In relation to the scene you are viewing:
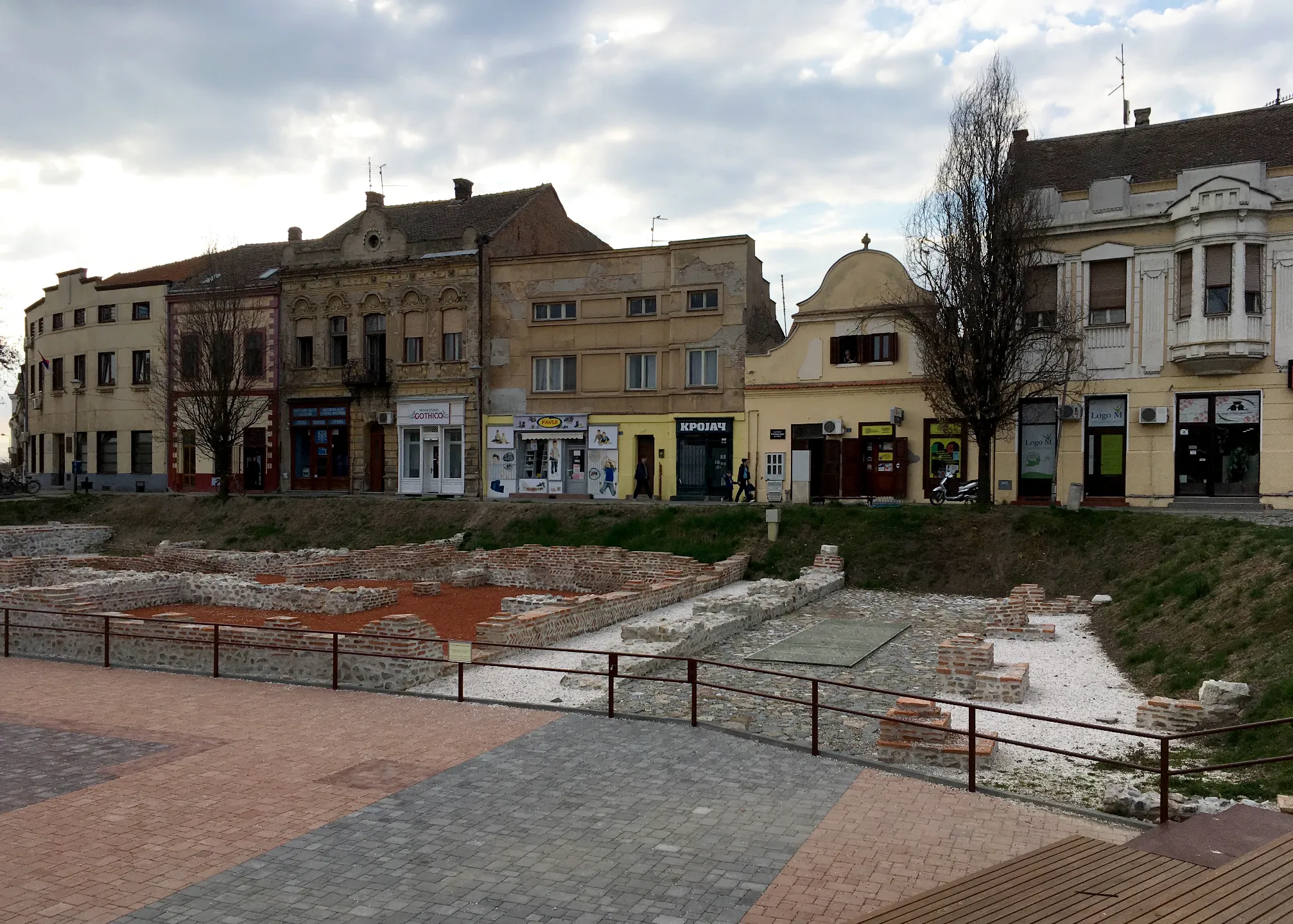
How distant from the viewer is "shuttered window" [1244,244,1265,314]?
88.6 ft

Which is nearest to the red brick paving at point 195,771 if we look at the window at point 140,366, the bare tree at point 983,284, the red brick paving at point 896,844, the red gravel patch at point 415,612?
the red brick paving at point 896,844

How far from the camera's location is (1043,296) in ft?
96.5

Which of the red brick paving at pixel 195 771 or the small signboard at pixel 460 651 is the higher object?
the small signboard at pixel 460 651

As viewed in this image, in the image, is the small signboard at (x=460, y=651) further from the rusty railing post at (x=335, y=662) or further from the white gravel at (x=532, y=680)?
the rusty railing post at (x=335, y=662)

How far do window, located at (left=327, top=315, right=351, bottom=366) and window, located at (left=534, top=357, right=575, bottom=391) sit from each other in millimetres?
9269

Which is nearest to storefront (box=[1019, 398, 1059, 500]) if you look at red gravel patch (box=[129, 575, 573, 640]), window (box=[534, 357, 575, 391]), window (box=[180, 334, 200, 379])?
red gravel patch (box=[129, 575, 573, 640])

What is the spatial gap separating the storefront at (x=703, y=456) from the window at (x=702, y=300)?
4104 millimetres

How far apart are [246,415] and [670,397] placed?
1926 centimetres

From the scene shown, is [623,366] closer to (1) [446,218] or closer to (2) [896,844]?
(1) [446,218]

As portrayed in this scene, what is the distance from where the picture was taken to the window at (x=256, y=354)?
43312 mm

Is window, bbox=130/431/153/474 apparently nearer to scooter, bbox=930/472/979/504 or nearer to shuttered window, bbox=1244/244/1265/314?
scooter, bbox=930/472/979/504

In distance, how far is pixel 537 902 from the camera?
6586mm

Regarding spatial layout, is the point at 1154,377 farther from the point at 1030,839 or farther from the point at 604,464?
the point at 1030,839

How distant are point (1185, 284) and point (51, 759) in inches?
1141
